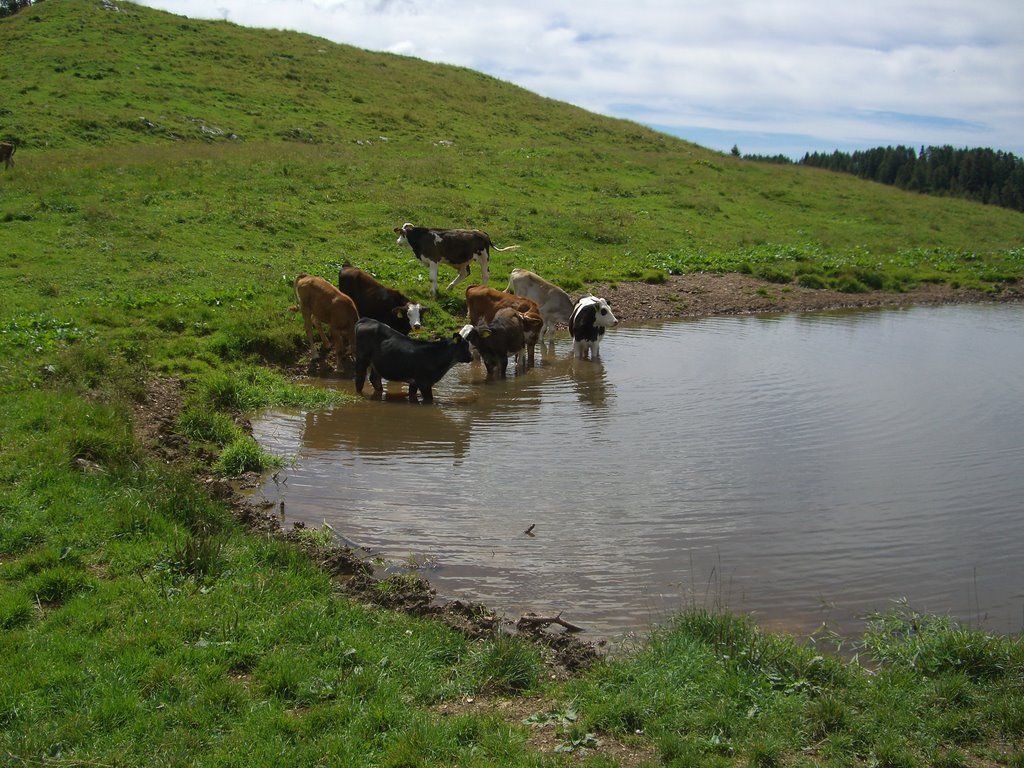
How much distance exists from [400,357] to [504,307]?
135 inches

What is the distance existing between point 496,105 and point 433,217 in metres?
33.5

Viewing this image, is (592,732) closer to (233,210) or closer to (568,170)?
(233,210)

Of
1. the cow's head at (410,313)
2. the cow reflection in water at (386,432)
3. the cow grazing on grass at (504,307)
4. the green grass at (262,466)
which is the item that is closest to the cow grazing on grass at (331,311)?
the green grass at (262,466)

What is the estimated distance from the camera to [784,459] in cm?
1075

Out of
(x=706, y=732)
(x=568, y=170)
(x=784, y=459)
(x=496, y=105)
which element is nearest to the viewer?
(x=706, y=732)

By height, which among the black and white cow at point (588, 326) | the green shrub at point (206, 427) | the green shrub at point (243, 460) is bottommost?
the green shrub at point (243, 460)

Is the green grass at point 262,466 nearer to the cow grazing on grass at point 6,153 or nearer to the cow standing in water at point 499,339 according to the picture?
the cow grazing on grass at point 6,153

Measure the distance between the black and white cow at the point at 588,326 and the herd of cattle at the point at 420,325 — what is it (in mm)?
18

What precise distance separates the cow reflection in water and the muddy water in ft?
0.15

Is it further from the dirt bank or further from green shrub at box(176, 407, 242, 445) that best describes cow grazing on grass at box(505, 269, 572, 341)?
green shrub at box(176, 407, 242, 445)

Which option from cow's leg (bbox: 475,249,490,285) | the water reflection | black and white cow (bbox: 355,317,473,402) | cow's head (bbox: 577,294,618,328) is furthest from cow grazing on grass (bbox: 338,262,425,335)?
cow's leg (bbox: 475,249,490,285)

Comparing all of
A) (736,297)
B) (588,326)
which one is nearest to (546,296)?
(588,326)

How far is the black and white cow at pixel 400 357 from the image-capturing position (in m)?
13.4

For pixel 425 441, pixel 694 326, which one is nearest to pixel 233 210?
pixel 694 326
